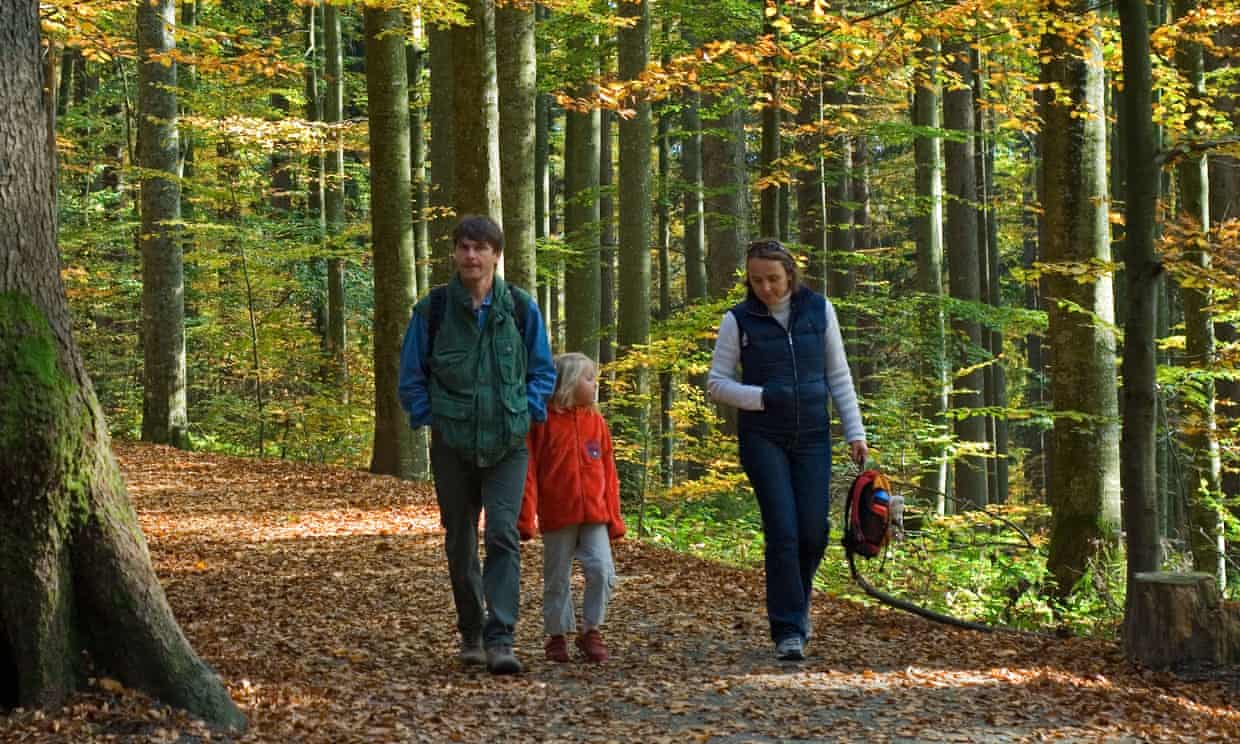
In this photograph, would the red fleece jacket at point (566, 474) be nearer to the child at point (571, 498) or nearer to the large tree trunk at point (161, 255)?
the child at point (571, 498)

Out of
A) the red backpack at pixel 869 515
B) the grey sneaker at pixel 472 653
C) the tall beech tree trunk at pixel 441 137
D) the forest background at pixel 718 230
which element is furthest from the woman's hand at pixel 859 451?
the tall beech tree trunk at pixel 441 137

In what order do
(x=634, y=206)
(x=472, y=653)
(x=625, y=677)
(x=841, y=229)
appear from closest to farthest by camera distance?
(x=625, y=677)
(x=472, y=653)
(x=634, y=206)
(x=841, y=229)

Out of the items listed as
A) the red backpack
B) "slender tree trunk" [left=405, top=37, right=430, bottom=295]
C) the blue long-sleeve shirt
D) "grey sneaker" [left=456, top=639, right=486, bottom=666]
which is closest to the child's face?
the blue long-sleeve shirt

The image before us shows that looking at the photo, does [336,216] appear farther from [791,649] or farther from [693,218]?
[791,649]

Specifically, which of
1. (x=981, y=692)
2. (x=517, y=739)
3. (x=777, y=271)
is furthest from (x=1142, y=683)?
(x=517, y=739)

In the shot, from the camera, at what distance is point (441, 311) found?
5797mm

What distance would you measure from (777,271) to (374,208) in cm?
847

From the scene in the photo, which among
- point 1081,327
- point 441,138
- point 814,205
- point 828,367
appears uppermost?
point 441,138

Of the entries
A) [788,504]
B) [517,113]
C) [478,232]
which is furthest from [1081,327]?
[517,113]

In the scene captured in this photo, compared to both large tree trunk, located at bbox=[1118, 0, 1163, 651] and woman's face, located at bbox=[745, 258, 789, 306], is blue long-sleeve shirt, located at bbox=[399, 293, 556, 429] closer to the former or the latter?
woman's face, located at bbox=[745, 258, 789, 306]

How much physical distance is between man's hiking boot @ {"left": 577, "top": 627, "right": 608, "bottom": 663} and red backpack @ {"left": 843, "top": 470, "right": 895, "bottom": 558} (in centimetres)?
139

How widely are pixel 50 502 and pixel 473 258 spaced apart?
7.09ft

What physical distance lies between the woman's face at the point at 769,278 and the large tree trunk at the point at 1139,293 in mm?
1673

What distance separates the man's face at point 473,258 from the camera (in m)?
5.71
